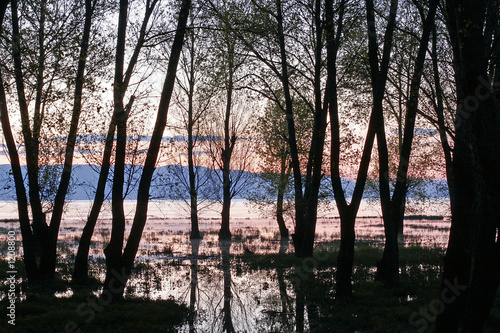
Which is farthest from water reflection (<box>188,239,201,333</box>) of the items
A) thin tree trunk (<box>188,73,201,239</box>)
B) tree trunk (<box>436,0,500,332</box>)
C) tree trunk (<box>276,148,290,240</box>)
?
tree trunk (<box>276,148,290,240</box>)

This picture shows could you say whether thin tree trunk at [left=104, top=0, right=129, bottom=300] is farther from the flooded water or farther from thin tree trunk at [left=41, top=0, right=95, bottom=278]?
thin tree trunk at [left=41, top=0, right=95, bottom=278]

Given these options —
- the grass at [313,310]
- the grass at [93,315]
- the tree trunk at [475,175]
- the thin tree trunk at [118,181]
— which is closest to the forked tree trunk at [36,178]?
the grass at [313,310]

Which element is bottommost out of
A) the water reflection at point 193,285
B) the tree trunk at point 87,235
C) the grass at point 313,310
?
the water reflection at point 193,285

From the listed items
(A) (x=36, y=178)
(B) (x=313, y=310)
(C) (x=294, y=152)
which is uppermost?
(C) (x=294, y=152)

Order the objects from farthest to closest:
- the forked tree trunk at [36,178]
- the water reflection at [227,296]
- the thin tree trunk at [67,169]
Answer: the thin tree trunk at [67,169] < the forked tree trunk at [36,178] < the water reflection at [227,296]

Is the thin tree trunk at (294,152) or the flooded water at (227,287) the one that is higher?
the thin tree trunk at (294,152)

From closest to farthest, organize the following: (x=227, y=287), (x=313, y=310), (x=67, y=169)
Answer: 1. (x=313, y=310)
2. (x=227, y=287)
3. (x=67, y=169)

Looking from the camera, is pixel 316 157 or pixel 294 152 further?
pixel 294 152

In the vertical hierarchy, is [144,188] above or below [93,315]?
above

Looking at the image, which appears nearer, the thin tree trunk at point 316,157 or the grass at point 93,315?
the grass at point 93,315

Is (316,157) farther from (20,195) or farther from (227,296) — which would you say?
(20,195)

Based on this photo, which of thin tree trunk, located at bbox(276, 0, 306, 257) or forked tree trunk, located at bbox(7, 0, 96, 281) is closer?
forked tree trunk, located at bbox(7, 0, 96, 281)

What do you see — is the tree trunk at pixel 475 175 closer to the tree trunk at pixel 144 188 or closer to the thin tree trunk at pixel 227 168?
the tree trunk at pixel 144 188

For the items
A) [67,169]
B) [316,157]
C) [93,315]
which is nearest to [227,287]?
[93,315]
